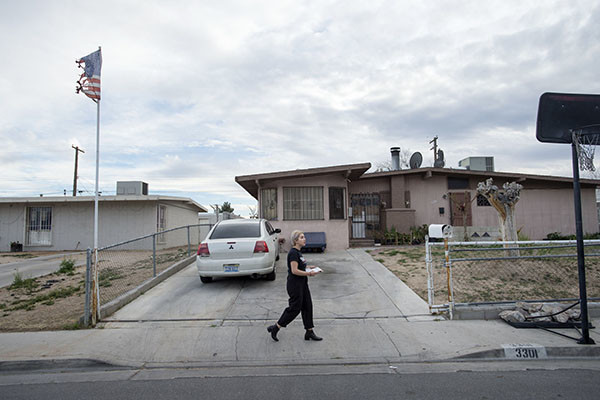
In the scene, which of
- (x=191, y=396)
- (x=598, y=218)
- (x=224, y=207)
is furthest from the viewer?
(x=224, y=207)

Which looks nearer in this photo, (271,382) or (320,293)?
(271,382)

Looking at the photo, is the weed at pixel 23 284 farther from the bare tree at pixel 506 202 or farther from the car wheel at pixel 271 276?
the bare tree at pixel 506 202

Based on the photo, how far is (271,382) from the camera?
4.15 m

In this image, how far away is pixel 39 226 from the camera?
1877 cm

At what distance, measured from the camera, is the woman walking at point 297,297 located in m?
5.23

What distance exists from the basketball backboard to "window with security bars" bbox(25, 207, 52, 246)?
20694 millimetres

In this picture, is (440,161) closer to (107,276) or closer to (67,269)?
(107,276)

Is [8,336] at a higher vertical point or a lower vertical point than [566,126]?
lower

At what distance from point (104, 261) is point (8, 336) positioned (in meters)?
2.21

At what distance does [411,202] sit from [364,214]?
2.03m

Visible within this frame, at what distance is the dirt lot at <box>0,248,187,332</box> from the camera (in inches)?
247

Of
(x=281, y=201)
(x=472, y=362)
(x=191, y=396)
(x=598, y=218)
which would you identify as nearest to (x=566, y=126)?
(x=472, y=362)

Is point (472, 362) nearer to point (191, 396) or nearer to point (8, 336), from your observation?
point (191, 396)

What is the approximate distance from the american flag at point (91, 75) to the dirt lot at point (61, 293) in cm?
312
